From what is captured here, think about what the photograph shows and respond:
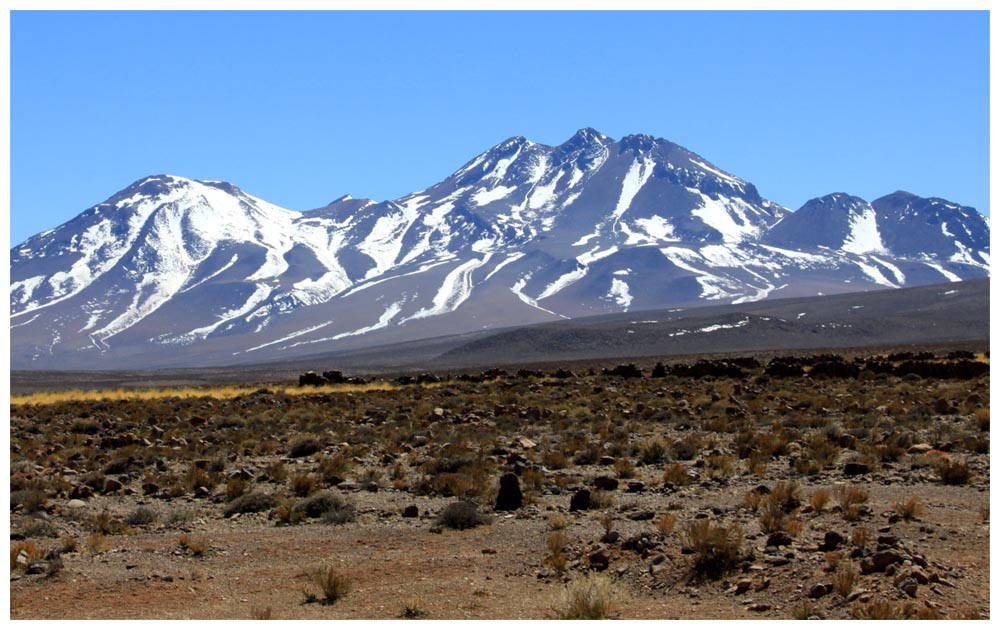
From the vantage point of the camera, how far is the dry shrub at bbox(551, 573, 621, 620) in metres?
8.38

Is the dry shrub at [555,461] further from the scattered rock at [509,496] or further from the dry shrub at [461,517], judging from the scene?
the dry shrub at [461,517]

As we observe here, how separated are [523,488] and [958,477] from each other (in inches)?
214

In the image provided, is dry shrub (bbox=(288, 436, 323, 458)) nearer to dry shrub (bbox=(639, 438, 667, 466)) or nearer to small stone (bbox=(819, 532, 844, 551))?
dry shrub (bbox=(639, 438, 667, 466))

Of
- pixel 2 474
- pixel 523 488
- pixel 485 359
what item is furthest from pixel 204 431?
pixel 485 359

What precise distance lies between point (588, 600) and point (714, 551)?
1718 mm

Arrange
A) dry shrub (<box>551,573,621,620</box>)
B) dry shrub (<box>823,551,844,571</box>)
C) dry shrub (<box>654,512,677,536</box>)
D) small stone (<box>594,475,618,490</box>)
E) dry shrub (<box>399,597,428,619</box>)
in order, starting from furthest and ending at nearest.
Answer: small stone (<box>594,475,618,490</box>), dry shrub (<box>654,512,677,536</box>), dry shrub (<box>823,551,844,571</box>), dry shrub (<box>399,597,428,619</box>), dry shrub (<box>551,573,621,620</box>)

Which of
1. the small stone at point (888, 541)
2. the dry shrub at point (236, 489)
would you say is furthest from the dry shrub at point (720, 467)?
the dry shrub at point (236, 489)

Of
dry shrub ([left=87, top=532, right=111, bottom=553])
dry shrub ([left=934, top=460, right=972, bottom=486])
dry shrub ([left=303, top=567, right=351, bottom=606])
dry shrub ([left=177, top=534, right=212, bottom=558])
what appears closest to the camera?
dry shrub ([left=303, top=567, right=351, bottom=606])

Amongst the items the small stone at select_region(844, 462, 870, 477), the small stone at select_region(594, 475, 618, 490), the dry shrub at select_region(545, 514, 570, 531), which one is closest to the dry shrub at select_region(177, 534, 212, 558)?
the dry shrub at select_region(545, 514, 570, 531)

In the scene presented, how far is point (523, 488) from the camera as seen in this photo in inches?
586

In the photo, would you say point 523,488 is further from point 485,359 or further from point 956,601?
point 485,359

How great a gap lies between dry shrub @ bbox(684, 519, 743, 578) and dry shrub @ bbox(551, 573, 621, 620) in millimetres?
930

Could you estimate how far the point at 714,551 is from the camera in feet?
32.0

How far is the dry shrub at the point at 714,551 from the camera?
9664 mm
